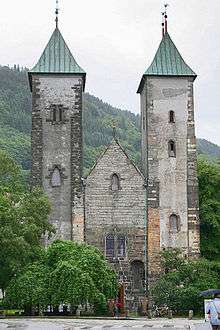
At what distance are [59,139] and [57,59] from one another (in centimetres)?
675

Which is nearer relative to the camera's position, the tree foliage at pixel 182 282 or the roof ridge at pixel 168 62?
the tree foliage at pixel 182 282

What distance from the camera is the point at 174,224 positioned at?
55000mm

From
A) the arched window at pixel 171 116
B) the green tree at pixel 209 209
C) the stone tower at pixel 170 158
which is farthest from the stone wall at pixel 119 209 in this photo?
the green tree at pixel 209 209

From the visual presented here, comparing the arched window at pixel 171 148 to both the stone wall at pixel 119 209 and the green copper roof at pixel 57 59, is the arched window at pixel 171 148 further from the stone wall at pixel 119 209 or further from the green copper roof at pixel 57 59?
the green copper roof at pixel 57 59

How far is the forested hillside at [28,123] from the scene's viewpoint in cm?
11862

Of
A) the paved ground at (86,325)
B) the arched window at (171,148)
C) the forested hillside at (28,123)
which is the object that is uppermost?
the forested hillside at (28,123)

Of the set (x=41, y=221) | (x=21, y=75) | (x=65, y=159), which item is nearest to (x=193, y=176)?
(x=65, y=159)

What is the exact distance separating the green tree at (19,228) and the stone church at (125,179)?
6.16m

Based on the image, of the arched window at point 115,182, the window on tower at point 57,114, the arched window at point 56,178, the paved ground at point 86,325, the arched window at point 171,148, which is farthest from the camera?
the arched window at point 171,148

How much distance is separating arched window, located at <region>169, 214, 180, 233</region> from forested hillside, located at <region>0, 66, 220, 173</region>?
4968cm

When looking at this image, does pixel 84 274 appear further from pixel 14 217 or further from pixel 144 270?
pixel 144 270

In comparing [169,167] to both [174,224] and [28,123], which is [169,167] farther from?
[28,123]

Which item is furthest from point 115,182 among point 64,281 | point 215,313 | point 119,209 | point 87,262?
point 215,313

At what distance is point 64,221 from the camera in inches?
2131
